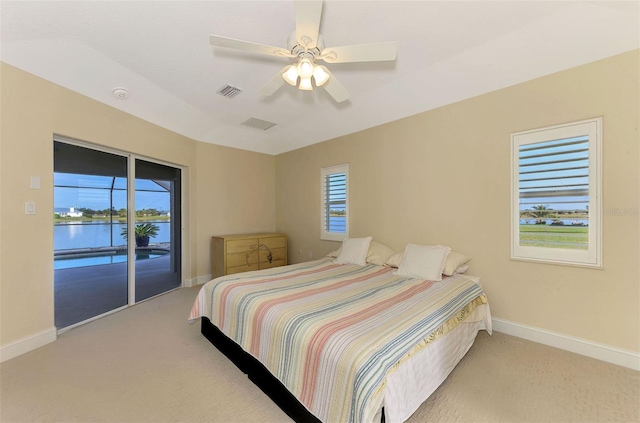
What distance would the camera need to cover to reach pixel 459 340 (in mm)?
2137

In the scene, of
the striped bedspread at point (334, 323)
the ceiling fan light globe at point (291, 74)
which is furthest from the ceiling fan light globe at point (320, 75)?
the striped bedspread at point (334, 323)

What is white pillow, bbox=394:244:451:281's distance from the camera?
272cm

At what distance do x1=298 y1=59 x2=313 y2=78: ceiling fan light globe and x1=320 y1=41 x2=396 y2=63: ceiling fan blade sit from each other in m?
0.12

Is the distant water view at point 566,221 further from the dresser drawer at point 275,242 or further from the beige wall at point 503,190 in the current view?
the dresser drawer at point 275,242

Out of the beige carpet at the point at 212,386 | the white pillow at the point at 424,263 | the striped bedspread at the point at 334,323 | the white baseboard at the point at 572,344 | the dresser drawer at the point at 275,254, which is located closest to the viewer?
the striped bedspread at the point at 334,323

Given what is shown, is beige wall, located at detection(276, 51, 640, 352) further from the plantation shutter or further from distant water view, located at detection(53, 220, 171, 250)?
distant water view, located at detection(53, 220, 171, 250)

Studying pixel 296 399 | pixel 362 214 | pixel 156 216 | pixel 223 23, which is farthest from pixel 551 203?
pixel 156 216

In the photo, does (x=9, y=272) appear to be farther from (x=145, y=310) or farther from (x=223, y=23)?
(x=223, y=23)

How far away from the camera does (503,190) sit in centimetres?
272

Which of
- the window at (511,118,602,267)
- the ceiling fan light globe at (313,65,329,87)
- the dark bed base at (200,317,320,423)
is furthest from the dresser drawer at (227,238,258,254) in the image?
the window at (511,118,602,267)

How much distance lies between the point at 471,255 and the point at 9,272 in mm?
4556

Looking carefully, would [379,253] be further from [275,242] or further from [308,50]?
[308,50]

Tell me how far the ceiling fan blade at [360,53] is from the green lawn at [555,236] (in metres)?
2.21

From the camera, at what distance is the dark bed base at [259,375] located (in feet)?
5.16
